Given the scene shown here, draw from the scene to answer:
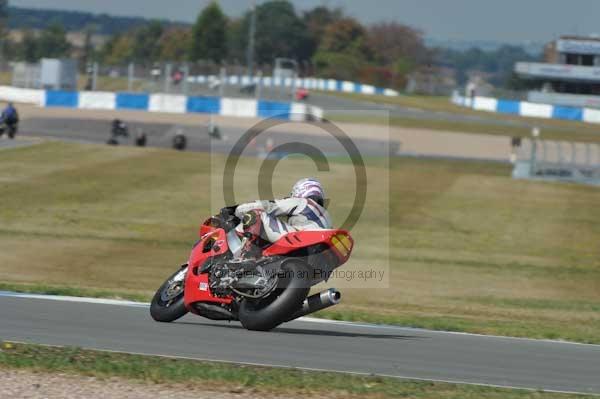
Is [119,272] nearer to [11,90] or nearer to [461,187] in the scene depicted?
[461,187]

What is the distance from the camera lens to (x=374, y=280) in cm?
2048

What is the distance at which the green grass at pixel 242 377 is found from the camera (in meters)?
7.32

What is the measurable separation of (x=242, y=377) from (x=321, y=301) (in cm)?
172

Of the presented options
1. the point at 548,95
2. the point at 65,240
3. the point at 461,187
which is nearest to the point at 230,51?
the point at 548,95

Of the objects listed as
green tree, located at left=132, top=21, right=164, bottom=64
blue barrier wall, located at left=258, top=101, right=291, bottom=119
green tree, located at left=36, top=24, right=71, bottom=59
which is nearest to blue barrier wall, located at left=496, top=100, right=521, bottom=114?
blue barrier wall, located at left=258, top=101, right=291, bottom=119

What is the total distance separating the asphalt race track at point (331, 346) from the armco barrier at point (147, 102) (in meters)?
44.1

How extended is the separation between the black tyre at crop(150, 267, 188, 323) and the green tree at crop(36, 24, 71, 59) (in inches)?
4187

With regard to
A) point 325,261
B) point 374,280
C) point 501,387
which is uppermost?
point 325,261

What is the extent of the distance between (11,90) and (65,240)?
41684 millimetres

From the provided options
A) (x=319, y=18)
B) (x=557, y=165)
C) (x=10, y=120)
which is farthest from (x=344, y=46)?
(x=557, y=165)

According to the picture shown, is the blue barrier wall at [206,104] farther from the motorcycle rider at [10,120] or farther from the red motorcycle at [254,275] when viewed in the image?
the red motorcycle at [254,275]

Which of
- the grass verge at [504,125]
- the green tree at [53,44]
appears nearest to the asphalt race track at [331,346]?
the grass verge at [504,125]

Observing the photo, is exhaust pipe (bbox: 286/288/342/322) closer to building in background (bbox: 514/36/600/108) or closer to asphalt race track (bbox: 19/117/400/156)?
asphalt race track (bbox: 19/117/400/156)

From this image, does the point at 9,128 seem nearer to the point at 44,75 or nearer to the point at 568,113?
the point at 44,75
